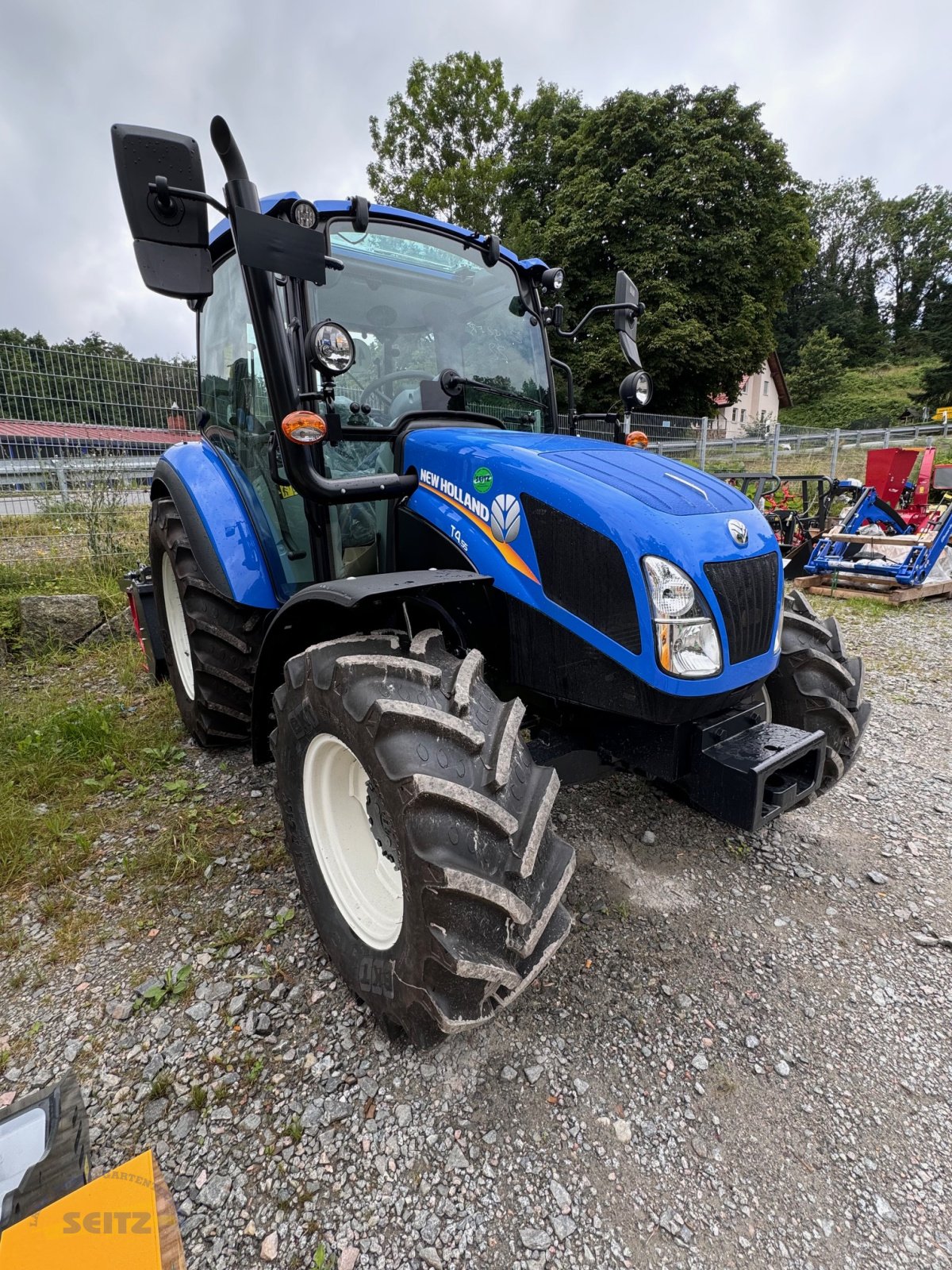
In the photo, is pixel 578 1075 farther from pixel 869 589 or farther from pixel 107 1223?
pixel 869 589

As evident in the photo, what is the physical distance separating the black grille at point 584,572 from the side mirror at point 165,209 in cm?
102

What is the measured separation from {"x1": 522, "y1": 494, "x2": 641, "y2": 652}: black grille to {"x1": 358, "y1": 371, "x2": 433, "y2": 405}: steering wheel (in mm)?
853

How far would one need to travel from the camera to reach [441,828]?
1.41 metres

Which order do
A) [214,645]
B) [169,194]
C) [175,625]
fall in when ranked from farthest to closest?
[175,625], [214,645], [169,194]

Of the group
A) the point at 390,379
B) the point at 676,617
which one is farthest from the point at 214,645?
the point at 676,617

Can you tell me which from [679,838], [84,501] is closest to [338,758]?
[679,838]

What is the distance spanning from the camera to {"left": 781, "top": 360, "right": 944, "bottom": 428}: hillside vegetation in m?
37.4

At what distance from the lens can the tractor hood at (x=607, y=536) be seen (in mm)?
1702

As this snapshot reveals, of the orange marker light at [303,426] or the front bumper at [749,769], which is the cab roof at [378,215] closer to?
the orange marker light at [303,426]

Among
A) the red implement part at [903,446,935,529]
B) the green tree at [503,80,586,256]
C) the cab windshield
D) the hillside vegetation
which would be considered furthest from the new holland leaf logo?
the hillside vegetation

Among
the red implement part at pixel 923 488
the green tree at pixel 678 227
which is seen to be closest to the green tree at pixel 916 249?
the green tree at pixel 678 227

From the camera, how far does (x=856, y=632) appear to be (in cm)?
580

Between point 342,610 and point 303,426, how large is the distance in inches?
21.1

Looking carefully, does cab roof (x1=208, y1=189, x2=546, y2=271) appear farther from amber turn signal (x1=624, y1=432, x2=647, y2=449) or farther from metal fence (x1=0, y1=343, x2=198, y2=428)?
metal fence (x1=0, y1=343, x2=198, y2=428)
